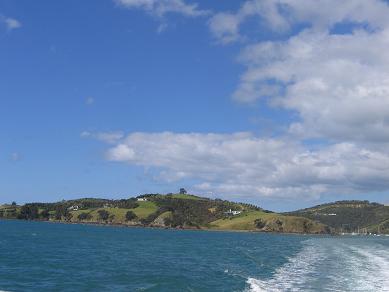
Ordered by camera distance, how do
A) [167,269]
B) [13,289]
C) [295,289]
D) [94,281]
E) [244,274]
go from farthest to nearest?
[167,269] → [244,274] → [94,281] → [295,289] → [13,289]

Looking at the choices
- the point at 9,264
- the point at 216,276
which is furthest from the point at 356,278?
the point at 9,264

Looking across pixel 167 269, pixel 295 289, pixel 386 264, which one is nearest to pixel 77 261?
pixel 167 269

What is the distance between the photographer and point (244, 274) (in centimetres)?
6450

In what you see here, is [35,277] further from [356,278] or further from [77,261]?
[356,278]

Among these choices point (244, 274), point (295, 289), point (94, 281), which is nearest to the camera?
point (295, 289)

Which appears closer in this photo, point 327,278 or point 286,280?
point 286,280

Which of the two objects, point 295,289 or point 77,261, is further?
point 77,261

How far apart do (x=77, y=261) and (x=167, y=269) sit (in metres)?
14.9

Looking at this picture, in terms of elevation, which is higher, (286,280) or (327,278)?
(327,278)

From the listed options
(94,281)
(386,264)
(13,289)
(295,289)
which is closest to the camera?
(13,289)

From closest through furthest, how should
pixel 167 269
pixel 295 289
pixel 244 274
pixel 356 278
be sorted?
pixel 295 289, pixel 356 278, pixel 244 274, pixel 167 269

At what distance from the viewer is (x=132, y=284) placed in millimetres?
52875

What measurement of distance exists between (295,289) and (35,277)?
2647cm

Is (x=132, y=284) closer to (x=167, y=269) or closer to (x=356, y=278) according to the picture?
(x=167, y=269)
